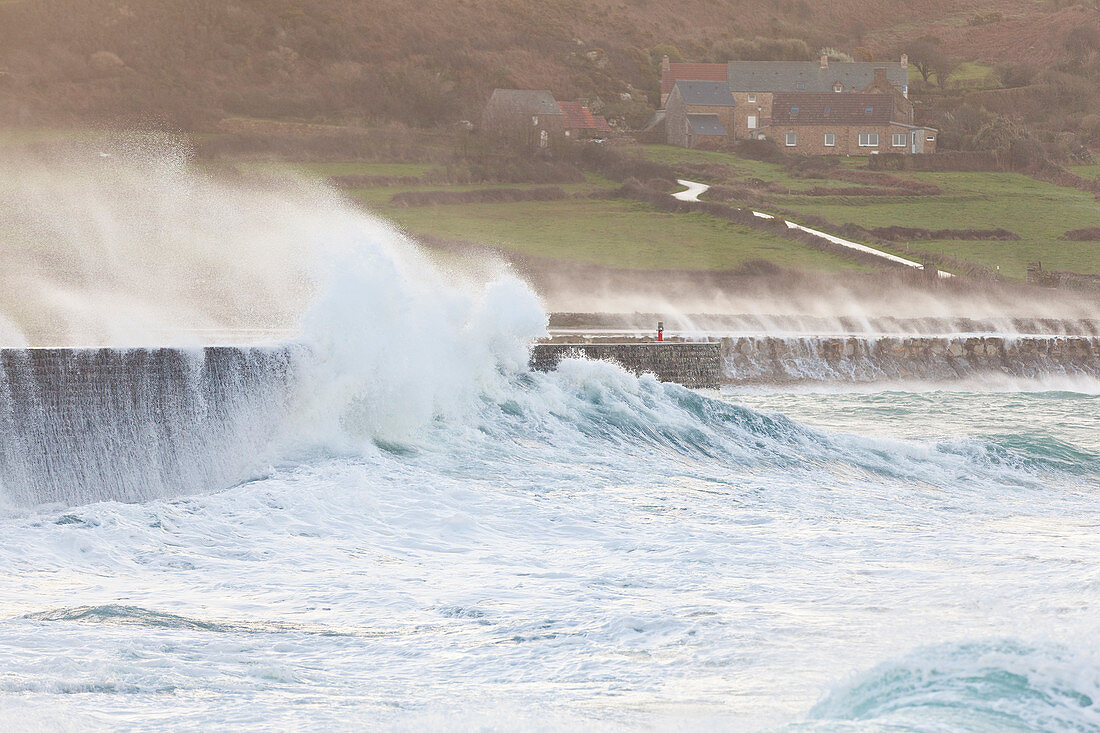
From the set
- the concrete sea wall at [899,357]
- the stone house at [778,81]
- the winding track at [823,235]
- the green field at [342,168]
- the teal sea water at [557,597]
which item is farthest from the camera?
the stone house at [778,81]

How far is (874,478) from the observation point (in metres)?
14.5

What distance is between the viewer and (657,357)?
70.6 feet

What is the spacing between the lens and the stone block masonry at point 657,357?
1897cm

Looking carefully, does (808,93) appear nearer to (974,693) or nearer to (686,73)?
(686,73)

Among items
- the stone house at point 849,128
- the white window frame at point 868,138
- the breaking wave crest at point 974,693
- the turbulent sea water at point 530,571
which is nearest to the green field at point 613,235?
the turbulent sea water at point 530,571

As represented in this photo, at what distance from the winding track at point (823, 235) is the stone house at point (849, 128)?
17.3m

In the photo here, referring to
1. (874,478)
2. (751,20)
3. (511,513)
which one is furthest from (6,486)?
(751,20)

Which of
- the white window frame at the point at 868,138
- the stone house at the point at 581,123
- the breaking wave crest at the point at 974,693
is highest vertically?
the stone house at the point at 581,123

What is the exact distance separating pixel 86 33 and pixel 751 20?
74.5m

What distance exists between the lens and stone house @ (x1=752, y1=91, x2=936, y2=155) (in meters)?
73.5

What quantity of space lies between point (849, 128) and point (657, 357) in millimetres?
56936

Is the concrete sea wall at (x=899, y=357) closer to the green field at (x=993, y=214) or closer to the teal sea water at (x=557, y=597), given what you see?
the teal sea water at (x=557, y=597)

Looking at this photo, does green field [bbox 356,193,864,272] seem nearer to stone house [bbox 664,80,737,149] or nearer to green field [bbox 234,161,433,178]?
green field [bbox 234,161,433,178]

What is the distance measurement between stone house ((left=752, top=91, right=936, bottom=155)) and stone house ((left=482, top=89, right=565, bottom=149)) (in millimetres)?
13339
